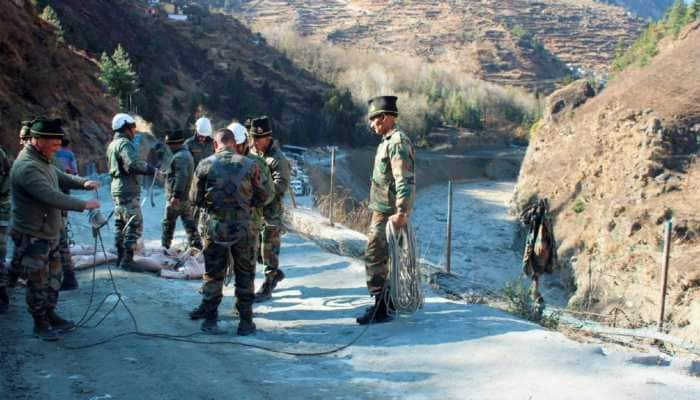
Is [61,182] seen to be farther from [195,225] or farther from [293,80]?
[293,80]

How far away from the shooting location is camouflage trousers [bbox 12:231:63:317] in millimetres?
5125

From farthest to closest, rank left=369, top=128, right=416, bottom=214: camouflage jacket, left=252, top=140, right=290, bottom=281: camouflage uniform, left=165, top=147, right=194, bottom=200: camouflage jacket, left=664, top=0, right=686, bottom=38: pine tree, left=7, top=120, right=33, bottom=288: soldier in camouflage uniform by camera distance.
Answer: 1. left=664, top=0, right=686, bottom=38: pine tree
2. left=165, top=147, right=194, bottom=200: camouflage jacket
3. left=252, top=140, right=290, bottom=281: camouflage uniform
4. left=369, top=128, right=416, bottom=214: camouflage jacket
5. left=7, top=120, right=33, bottom=288: soldier in camouflage uniform

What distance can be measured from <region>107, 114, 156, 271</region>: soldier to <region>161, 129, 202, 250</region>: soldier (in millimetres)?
576

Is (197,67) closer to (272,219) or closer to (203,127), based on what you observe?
(203,127)

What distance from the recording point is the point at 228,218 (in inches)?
218

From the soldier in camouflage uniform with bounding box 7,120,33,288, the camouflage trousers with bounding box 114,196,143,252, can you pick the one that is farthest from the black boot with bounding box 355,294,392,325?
the camouflage trousers with bounding box 114,196,143,252

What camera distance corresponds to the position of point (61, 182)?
597 centimetres

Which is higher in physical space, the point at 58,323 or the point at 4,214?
the point at 4,214

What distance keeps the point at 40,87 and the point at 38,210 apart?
1623cm

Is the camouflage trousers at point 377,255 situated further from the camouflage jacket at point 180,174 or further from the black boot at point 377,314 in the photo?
the camouflage jacket at point 180,174

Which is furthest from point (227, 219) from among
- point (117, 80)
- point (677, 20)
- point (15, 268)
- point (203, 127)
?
point (677, 20)

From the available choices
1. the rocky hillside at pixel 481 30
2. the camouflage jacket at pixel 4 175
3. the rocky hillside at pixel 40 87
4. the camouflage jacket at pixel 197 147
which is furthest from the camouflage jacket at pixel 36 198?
the rocky hillside at pixel 481 30

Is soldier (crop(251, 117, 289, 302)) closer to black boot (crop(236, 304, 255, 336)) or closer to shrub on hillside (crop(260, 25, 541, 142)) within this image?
black boot (crop(236, 304, 255, 336))

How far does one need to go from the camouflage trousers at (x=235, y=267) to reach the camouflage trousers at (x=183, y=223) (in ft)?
9.86
